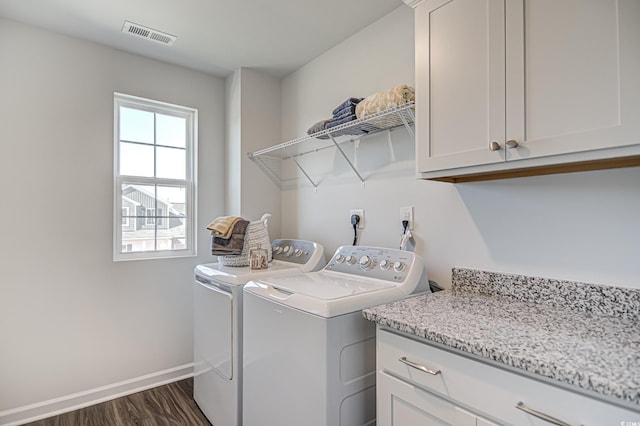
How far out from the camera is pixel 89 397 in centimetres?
233

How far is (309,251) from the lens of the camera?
2221 mm

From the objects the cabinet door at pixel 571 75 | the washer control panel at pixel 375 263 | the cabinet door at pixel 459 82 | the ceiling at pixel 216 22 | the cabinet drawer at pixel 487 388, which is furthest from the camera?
the ceiling at pixel 216 22

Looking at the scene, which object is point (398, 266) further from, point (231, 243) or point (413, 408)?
point (231, 243)

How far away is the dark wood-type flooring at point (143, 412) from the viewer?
214 centimetres

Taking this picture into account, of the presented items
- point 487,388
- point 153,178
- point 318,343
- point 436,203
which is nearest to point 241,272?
point 318,343

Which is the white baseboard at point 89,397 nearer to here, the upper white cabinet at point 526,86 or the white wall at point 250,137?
the white wall at point 250,137

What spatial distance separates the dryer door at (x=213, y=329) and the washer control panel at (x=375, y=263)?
2.10ft

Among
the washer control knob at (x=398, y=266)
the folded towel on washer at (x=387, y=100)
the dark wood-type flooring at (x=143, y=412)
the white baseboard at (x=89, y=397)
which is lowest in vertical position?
the dark wood-type flooring at (x=143, y=412)

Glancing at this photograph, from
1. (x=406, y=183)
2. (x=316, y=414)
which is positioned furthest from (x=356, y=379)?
(x=406, y=183)

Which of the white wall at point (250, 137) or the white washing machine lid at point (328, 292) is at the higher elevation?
the white wall at point (250, 137)

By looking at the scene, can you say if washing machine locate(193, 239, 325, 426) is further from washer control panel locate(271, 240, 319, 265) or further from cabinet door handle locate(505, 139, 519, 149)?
cabinet door handle locate(505, 139, 519, 149)

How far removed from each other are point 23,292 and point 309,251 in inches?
72.3

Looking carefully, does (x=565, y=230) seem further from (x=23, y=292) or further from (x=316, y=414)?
(x=23, y=292)

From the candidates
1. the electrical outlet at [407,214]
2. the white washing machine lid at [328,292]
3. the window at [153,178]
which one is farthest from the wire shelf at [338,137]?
the white washing machine lid at [328,292]
